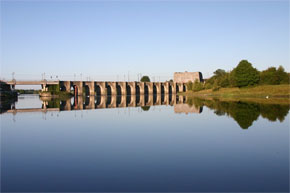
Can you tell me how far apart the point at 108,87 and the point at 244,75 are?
6511 centimetres

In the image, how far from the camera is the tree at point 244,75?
264 feet

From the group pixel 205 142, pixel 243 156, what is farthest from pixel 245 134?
pixel 243 156

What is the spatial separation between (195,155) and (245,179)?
10.3 feet

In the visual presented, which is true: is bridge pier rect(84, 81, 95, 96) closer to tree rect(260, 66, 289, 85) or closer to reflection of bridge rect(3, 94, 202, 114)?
reflection of bridge rect(3, 94, 202, 114)

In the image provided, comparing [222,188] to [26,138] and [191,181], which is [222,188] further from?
[26,138]

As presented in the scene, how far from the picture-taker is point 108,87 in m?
124

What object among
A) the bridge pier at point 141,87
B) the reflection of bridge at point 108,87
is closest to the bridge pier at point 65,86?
the reflection of bridge at point 108,87

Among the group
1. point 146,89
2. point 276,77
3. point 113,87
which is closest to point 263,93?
point 276,77

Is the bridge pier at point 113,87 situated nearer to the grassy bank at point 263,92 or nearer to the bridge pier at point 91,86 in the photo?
the bridge pier at point 91,86

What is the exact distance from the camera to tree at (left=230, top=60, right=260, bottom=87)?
80375mm

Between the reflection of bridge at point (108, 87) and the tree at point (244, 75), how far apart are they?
55679 mm

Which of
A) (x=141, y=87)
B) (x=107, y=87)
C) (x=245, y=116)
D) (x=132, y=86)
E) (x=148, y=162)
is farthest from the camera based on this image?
(x=141, y=87)

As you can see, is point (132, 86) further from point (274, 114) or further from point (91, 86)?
point (274, 114)

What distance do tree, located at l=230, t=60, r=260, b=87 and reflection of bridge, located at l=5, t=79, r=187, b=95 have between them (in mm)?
55679
